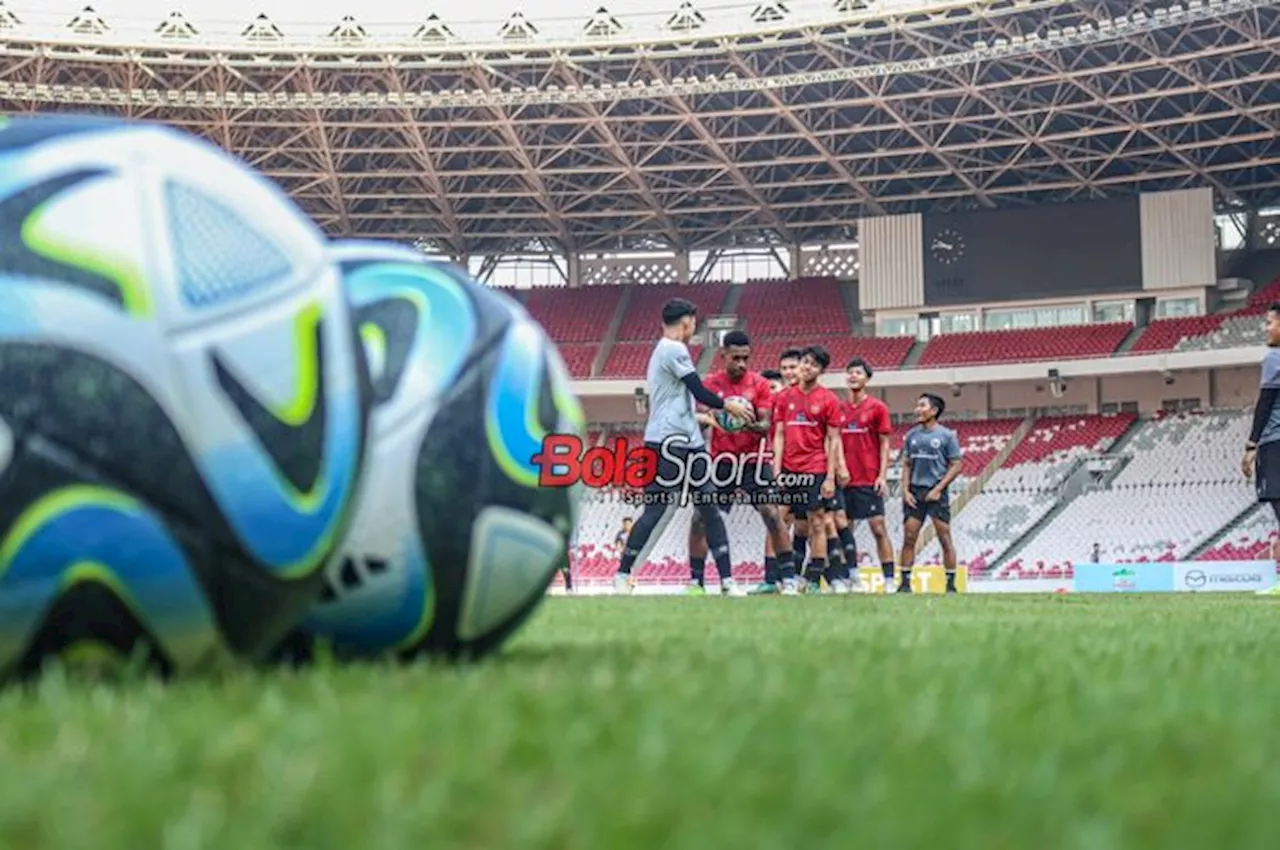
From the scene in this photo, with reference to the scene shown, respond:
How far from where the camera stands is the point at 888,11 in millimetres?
33219

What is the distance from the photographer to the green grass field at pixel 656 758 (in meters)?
1.90

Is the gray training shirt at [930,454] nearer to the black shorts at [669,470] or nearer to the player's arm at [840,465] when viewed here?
the player's arm at [840,465]

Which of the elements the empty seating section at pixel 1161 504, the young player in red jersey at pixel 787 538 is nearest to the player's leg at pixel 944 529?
the young player in red jersey at pixel 787 538

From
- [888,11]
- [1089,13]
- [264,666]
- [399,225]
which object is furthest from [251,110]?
[264,666]

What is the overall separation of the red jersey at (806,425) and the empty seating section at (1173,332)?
92.9 feet

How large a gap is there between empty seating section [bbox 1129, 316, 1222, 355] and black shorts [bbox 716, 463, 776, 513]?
2914 cm

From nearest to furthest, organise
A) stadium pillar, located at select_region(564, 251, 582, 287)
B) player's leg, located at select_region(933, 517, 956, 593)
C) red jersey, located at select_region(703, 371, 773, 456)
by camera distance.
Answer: red jersey, located at select_region(703, 371, 773, 456), player's leg, located at select_region(933, 517, 956, 593), stadium pillar, located at select_region(564, 251, 582, 287)

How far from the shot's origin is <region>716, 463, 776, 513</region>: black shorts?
14133mm

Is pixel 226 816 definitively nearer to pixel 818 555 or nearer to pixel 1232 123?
pixel 818 555

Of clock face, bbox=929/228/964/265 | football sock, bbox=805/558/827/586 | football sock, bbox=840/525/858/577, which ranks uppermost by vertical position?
clock face, bbox=929/228/964/265

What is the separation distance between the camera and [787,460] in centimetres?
1490

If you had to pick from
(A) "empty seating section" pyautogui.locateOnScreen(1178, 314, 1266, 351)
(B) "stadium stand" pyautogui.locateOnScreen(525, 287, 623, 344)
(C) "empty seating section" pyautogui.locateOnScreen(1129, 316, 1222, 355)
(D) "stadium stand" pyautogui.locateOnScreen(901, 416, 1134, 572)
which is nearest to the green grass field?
(D) "stadium stand" pyautogui.locateOnScreen(901, 416, 1134, 572)

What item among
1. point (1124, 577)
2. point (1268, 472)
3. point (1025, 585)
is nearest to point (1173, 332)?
point (1025, 585)

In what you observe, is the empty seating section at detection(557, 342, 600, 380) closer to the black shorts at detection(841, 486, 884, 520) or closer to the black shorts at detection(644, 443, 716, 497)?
the black shorts at detection(841, 486, 884, 520)
